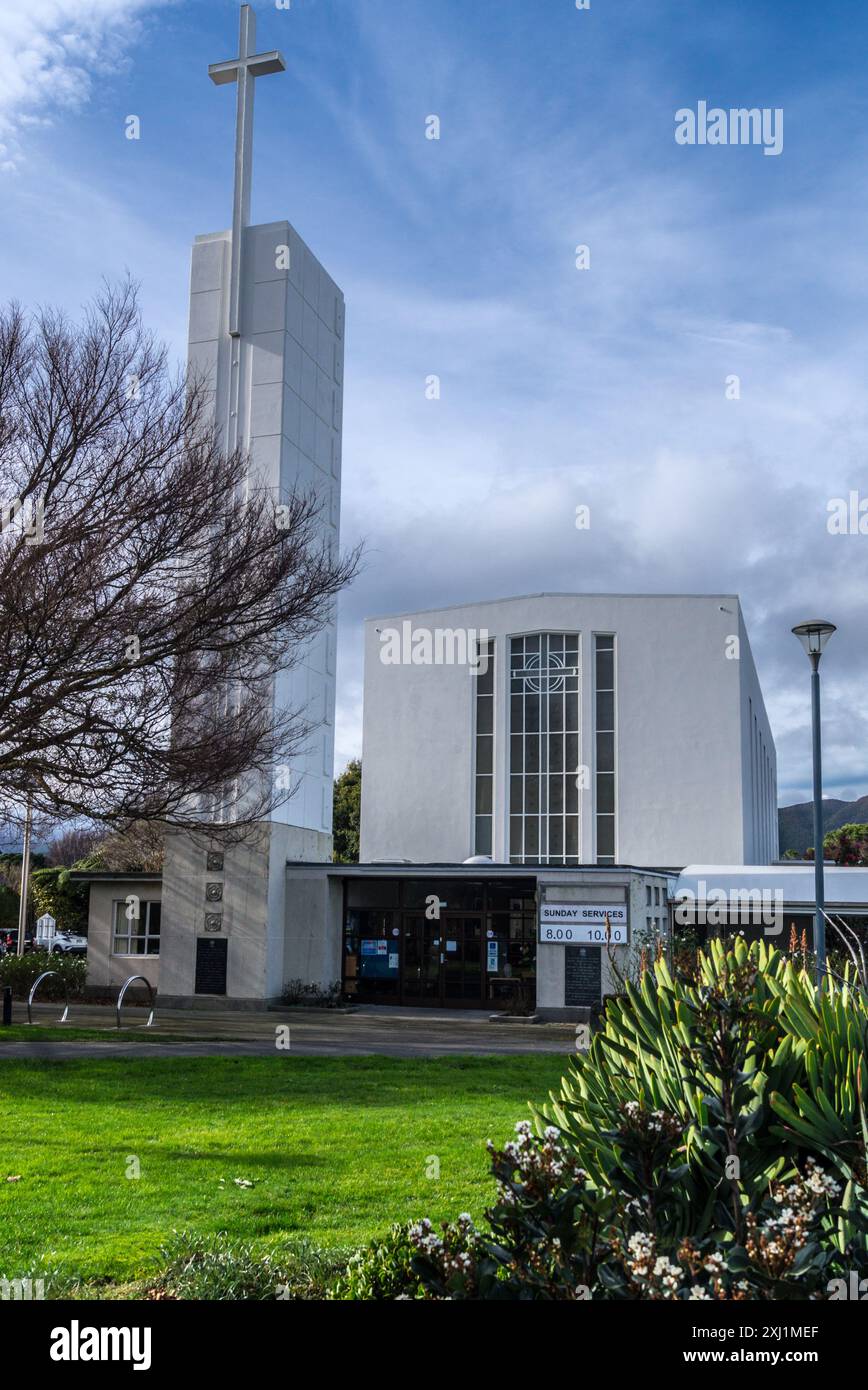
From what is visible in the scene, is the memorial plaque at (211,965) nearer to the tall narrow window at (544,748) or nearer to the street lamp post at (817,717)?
the tall narrow window at (544,748)

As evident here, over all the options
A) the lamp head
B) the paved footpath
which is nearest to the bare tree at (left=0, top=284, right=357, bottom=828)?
the paved footpath

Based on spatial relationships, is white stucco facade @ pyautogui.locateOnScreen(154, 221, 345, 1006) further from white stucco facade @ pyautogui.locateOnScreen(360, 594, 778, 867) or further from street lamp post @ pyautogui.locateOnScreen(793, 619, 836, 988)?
street lamp post @ pyautogui.locateOnScreen(793, 619, 836, 988)

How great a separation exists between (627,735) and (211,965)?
1804 centimetres

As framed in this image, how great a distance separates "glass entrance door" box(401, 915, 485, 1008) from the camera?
29578 millimetres

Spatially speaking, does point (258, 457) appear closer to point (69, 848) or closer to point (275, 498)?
point (275, 498)

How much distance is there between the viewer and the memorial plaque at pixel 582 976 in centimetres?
2689

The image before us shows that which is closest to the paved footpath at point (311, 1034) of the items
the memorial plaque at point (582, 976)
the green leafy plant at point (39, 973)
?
the memorial plaque at point (582, 976)

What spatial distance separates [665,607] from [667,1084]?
37.8 meters

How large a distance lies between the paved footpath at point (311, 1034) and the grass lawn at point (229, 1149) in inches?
81.5

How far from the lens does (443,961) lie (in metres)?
29.9

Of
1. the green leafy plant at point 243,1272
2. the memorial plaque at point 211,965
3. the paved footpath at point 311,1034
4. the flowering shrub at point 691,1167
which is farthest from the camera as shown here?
the memorial plaque at point 211,965

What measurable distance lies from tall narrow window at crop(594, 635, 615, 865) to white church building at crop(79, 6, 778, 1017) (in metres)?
0.07

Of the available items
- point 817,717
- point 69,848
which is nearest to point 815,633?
point 817,717
